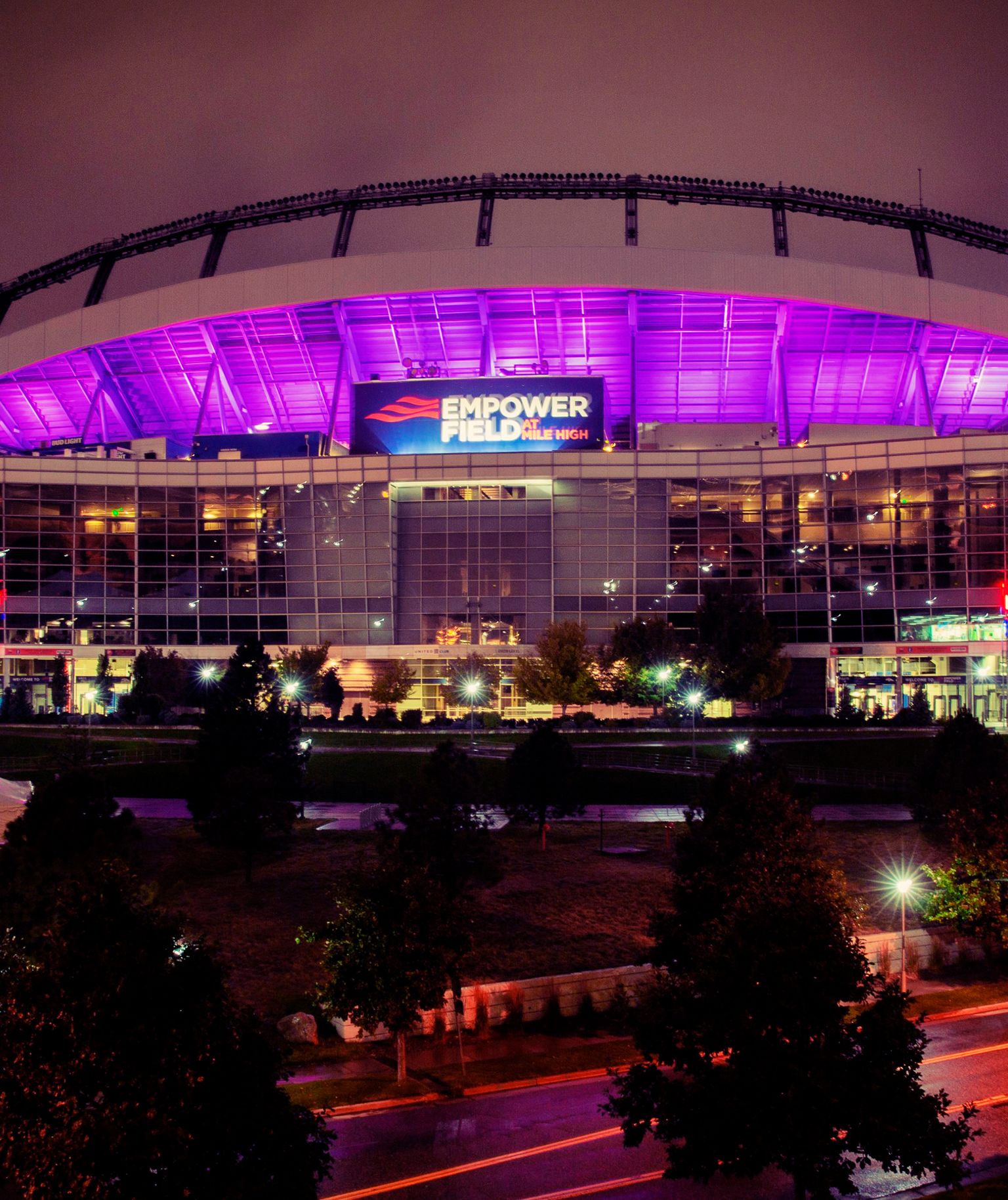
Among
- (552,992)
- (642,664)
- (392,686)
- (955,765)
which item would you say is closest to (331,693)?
(392,686)

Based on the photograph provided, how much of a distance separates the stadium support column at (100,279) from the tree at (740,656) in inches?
2486

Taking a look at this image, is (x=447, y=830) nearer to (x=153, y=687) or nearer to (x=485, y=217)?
(x=153, y=687)

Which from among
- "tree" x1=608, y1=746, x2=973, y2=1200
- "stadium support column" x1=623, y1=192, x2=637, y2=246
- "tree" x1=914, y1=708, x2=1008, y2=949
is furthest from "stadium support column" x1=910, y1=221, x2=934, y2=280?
"tree" x1=608, y1=746, x2=973, y2=1200

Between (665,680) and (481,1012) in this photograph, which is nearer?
(481,1012)

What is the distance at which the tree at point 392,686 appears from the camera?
70.0 m

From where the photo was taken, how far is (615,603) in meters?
79.1

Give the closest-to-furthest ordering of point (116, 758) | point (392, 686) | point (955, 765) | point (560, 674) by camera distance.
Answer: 1. point (955, 765)
2. point (116, 758)
3. point (560, 674)
4. point (392, 686)

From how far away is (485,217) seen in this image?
8769 cm

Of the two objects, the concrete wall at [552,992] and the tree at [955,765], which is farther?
the tree at [955,765]

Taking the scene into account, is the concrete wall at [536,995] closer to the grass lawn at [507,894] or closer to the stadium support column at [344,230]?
the grass lawn at [507,894]

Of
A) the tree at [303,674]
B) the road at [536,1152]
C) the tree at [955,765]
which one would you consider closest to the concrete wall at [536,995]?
the road at [536,1152]

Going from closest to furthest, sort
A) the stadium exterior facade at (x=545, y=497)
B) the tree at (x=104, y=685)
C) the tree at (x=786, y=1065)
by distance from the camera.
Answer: the tree at (x=786, y=1065), the stadium exterior facade at (x=545, y=497), the tree at (x=104, y=685)

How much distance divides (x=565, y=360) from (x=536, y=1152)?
79.9 meters

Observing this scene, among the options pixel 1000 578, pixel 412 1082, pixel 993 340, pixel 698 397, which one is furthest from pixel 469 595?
pixel 412 1082
